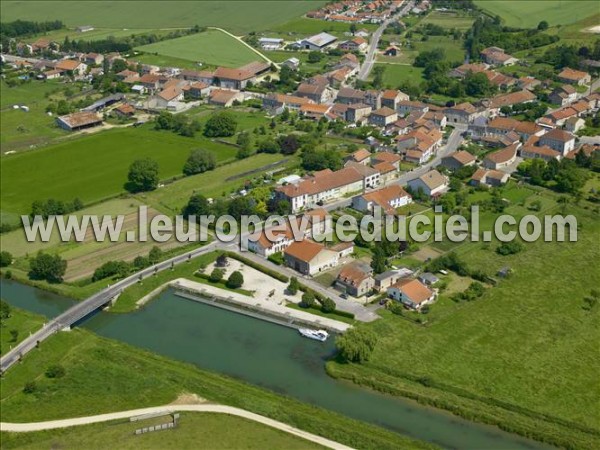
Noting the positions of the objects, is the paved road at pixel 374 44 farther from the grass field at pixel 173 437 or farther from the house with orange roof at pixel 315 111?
the grass field at pixel 173 437

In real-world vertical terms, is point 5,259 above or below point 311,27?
below

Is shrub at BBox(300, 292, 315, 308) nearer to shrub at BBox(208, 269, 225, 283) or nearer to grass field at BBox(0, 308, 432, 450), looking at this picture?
shrub at BBox(208, 269, 225, 283)

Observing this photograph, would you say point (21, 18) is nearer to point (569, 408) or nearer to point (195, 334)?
point (195, 334)

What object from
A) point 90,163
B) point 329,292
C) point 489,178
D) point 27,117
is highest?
point 489,178

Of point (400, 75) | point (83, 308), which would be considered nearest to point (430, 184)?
→ point (83, 308)

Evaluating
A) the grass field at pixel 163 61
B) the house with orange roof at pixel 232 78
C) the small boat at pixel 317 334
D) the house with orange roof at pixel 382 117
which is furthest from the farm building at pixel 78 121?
the small boat at pixel 317 334

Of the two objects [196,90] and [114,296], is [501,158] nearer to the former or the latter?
[114,296]
